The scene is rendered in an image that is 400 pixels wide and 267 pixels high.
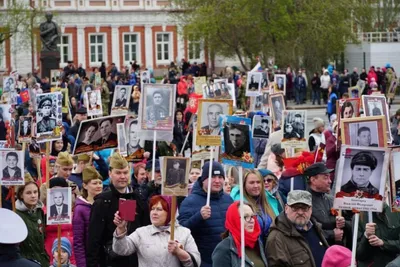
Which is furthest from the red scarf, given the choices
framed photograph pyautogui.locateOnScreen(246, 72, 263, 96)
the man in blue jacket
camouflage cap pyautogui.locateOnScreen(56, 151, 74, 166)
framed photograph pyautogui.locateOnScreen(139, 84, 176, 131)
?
framed photograph pyautogui.locateOnScreen(246, 72, 263, 96)

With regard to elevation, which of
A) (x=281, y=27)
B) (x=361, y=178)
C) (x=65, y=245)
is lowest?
(x=65, y=245)

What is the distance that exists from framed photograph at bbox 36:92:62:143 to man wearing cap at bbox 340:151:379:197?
5.59m

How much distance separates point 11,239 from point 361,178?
2.61m

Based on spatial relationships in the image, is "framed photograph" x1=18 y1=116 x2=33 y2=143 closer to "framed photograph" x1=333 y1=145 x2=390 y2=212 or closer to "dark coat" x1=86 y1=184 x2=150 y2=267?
"dark coat" x1=86 y1=184 x2=150 y2=267

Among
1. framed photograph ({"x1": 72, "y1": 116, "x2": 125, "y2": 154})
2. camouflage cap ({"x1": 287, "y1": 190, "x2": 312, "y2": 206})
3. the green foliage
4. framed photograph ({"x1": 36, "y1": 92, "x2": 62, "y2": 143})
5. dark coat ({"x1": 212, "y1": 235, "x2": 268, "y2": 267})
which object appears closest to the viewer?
dark coat ({"x1": 212, "y1": 235, "x2": 268, "y2": 267})

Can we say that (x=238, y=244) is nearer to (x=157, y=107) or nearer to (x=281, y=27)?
(x=157, y=107)

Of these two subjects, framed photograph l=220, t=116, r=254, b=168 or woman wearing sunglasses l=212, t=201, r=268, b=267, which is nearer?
woman wearing sunglasses l=212, t=201, r=268, b=267

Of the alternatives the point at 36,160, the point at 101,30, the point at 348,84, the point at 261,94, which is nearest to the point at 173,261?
the point at 36,160

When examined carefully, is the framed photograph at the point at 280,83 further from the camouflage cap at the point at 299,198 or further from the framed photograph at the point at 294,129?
the camouflage cap at the point at 299,198

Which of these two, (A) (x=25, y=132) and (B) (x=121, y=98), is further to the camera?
(B) (x=121, y=98)

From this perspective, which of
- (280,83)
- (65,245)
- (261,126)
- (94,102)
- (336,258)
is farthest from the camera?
(280,83)

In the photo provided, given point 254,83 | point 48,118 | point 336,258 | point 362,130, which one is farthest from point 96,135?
point 254,83

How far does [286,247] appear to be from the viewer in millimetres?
9398

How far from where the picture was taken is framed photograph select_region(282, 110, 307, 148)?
15398 millimetres
